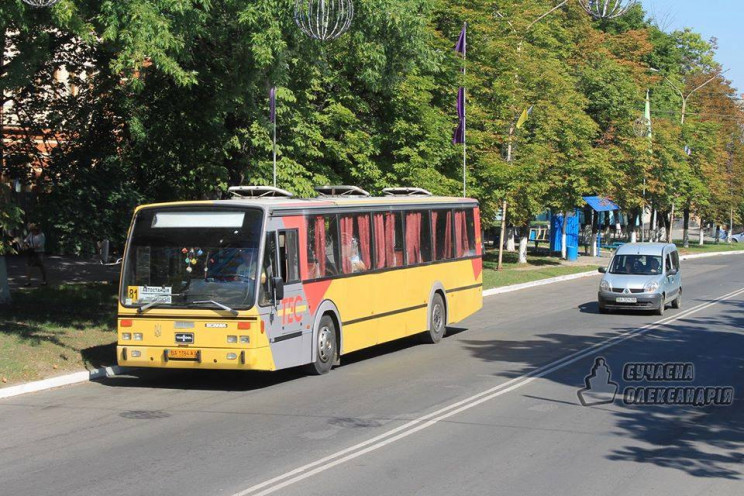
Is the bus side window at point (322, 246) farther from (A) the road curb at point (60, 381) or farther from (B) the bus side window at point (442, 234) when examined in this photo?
(B) the bus side window at point (442, 234)

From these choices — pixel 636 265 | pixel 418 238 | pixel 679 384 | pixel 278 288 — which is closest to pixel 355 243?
pixel 418 238

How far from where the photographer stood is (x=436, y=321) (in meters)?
21.1

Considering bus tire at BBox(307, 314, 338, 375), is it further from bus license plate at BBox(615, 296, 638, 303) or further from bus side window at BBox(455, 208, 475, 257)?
bus license plate at BBox(615, 296, 638, 303)

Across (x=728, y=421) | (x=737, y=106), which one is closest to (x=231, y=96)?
(x=728, y=421)

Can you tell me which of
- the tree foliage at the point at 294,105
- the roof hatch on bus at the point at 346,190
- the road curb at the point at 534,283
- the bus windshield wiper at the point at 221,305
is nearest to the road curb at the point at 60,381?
the bus windshield wiper at the point at 221,305

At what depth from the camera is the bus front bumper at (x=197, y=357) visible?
14328 mm

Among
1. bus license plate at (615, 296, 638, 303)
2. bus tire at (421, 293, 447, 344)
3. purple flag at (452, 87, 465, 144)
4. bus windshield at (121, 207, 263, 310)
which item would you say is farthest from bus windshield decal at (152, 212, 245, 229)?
purple flag at (452, 87, 465, 144)

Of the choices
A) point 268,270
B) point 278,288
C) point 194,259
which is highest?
point 194,259

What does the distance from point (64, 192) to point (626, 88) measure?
126 feet

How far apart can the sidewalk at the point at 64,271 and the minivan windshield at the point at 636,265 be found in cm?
1403

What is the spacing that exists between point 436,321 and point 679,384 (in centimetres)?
669

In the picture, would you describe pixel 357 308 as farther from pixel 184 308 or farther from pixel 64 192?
pixel 64 192

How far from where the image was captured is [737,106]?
8975 centimetres

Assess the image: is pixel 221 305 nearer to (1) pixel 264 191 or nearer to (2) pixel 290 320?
(2) pixel 290 320
